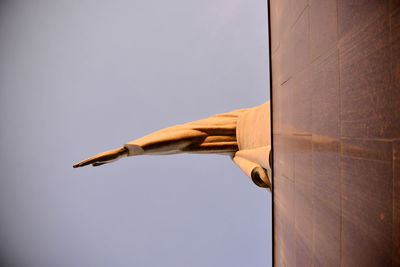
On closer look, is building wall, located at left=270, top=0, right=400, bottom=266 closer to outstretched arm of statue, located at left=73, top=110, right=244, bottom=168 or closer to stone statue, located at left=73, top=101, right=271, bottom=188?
stone statue, located at left=73, top=101, right=271, bottom=188

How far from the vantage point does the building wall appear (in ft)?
2.99

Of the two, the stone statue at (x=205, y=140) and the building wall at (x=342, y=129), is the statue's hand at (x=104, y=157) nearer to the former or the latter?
the stone statue at (x=205, y=140)

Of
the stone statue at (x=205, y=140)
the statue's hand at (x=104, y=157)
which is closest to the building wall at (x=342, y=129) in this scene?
the stone statue at (x=205, y=140)

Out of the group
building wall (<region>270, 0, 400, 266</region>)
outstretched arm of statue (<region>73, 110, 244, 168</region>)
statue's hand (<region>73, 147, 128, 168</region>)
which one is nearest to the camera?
building wall (<region>270, 0, 400, 266</region>)

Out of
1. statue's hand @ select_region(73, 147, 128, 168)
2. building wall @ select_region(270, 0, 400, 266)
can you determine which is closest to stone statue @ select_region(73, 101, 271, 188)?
statue's hand @ select_region(73, 147, 128, 168)

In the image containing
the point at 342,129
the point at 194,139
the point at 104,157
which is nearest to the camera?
the point at 342,129

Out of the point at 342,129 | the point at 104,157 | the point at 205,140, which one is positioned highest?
the point at 342,129

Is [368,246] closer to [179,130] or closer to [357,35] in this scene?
[357,35]

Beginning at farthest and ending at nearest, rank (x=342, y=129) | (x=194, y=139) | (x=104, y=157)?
(x=194, y=139), (x=104, y=157), (x=342, y=129)

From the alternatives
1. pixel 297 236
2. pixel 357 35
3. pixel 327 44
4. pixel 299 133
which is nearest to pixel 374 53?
pixel 357 35

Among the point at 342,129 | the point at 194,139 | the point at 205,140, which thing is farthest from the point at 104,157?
the point at 342,129

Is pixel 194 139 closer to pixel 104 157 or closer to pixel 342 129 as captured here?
pixel 104 157

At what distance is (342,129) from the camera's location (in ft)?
3.84

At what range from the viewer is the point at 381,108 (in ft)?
3.05
